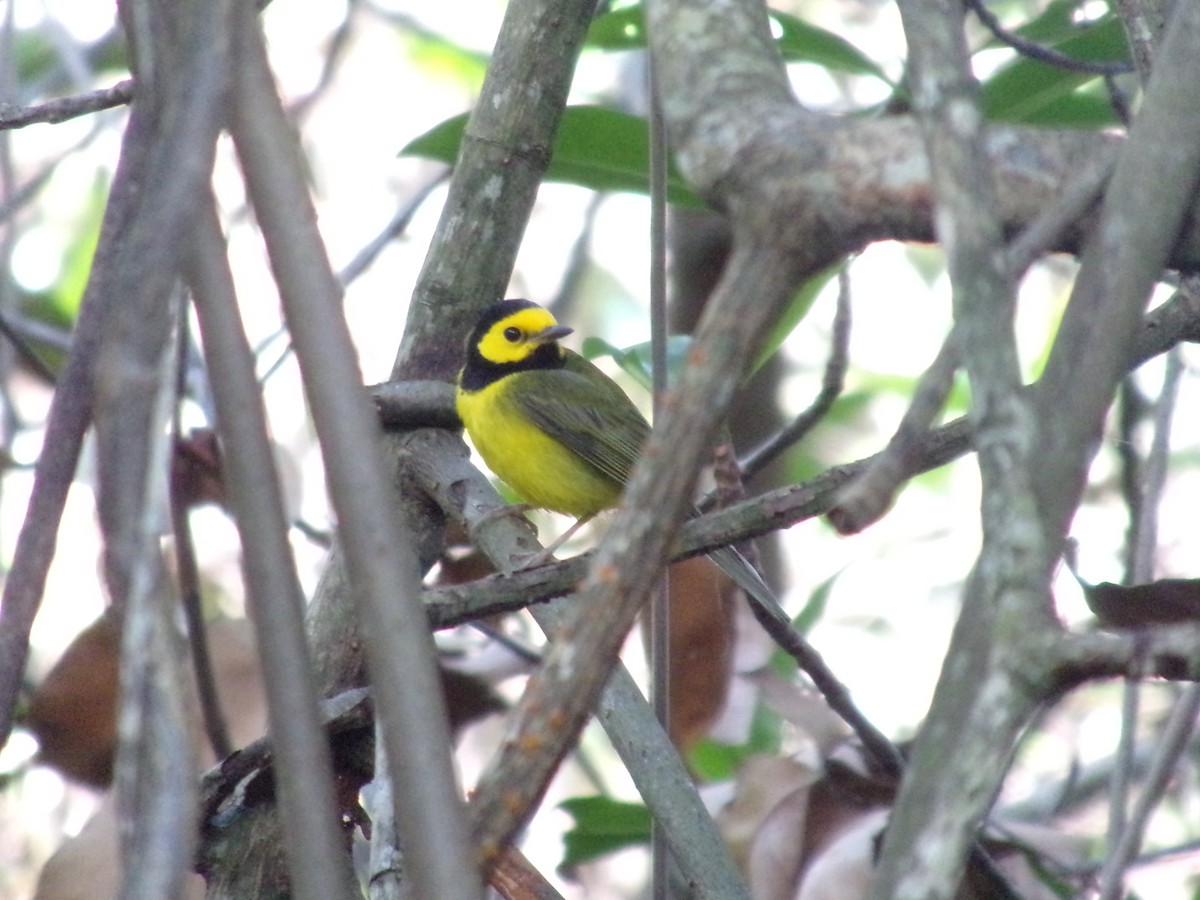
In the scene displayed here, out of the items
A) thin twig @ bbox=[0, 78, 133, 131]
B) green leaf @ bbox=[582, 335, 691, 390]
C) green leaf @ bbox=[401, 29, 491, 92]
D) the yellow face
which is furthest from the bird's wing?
green leaf @ bbox=[401, 29, 491, 92]

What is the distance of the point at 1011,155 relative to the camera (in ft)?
4.42

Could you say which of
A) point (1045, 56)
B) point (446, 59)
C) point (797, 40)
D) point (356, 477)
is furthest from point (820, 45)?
point (446, 59)

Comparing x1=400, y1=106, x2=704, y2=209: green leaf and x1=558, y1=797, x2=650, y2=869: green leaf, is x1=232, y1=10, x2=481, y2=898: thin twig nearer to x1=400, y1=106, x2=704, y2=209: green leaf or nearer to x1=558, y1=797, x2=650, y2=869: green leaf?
x1=400, y1=106, x2=704, y2=209: green leaf

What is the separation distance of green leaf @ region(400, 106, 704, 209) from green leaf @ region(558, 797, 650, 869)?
4.69 ft

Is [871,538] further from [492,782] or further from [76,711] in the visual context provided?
[492,782]

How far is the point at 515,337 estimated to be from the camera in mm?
4754

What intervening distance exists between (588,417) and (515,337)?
0.45 m

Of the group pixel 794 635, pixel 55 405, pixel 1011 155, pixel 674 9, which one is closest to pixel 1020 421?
pixel 1011 155

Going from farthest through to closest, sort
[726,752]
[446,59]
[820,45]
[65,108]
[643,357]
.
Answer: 1. [446,59]
2. [726,752]
3. [820,45]
4. [643,357]
5. [65,108]

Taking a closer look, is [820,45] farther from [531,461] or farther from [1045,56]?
[531,461]

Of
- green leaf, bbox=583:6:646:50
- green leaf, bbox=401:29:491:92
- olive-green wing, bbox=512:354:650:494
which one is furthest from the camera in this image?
green leaf, bbox=401:29:491:92

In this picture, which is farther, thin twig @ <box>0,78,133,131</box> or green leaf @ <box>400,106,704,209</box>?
green leaf @ <box>400,106,704,209</box>

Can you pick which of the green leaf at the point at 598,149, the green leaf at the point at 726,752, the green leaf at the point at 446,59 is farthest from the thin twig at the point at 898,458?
the green leaf at the point at 446,59

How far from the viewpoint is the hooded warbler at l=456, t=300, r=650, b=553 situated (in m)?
4.26
